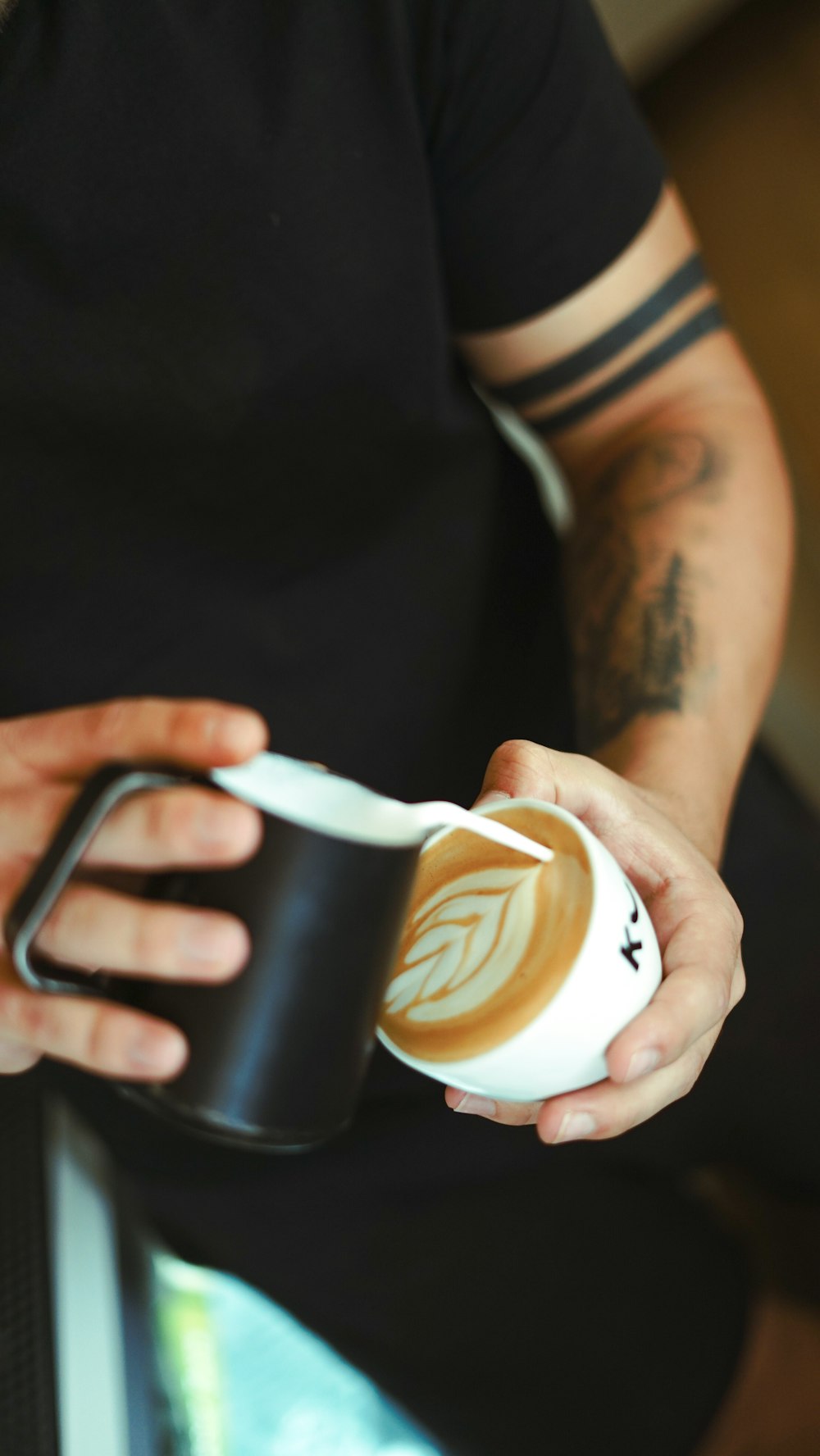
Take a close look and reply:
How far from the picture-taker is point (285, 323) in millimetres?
848

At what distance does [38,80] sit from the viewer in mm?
708

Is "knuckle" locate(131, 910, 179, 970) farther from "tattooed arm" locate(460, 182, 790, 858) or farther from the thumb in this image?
"tattooed arm" locate(460, 182, 790, 858)

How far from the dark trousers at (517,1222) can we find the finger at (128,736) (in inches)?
19.6

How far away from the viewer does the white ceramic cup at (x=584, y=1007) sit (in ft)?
1.74

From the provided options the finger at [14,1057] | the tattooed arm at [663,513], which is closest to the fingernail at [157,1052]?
the finger at [14,1057]

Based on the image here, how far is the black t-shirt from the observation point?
758mm

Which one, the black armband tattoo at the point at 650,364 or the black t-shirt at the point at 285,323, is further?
the black armband tattoo at the point at 650,364

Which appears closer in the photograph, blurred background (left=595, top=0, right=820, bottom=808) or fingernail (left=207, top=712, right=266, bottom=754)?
fingernail (left=207, top=712, right=266, bottom=754)

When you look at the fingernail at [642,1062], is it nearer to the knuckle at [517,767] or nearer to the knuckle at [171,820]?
the knuckle at [517,767]

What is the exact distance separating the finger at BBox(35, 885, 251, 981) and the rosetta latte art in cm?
15

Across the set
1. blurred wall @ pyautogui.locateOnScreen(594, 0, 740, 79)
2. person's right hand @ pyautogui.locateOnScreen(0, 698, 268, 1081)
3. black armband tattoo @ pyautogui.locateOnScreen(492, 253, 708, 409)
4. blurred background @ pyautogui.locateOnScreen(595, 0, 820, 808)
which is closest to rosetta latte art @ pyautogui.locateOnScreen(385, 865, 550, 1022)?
person's right hand @ pyautogui.locateOnScreen(0, 698, 268, 1081)

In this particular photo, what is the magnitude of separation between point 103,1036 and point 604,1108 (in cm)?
28

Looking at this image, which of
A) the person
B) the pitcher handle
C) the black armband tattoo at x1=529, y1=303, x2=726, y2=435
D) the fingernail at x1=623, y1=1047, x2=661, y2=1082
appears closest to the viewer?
the pitcher handle

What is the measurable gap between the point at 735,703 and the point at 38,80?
0.72m
